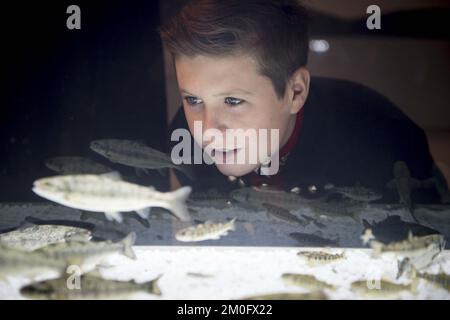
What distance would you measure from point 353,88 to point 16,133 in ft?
9.26

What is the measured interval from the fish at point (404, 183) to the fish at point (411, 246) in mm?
245

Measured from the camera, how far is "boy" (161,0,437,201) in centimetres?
304

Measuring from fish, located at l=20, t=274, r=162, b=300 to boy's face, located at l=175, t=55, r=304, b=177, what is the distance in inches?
48.1

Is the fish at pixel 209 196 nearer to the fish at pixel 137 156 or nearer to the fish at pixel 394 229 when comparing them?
the fish at pixel 137 156

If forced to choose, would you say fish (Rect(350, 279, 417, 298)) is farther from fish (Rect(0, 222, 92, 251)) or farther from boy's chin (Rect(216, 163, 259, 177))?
fish (Rect(0, 222, 92, 251))

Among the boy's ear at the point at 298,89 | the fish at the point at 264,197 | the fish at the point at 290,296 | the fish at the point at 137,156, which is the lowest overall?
the fish at the point at 290,296

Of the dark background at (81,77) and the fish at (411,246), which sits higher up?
the dark background at (81,77)

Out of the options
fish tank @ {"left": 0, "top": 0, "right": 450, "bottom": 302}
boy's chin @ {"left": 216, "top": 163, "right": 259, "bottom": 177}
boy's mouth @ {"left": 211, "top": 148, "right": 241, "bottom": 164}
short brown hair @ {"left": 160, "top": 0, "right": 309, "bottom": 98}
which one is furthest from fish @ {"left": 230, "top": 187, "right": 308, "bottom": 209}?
short brown hair @ {"left": 160, "top": 0, "right": 309, "bottom": 98}

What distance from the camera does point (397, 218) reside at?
3.32 m

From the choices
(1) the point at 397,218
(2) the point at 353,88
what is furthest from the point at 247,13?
(1) the point at 397,218

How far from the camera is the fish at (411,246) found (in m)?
3.18

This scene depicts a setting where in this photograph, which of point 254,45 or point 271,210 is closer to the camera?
point 254,45

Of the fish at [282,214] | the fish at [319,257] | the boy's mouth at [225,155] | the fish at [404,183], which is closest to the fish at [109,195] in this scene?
the boy's mouth at [225,155]

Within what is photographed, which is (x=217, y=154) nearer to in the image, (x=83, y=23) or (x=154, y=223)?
(x=154, y=223)
